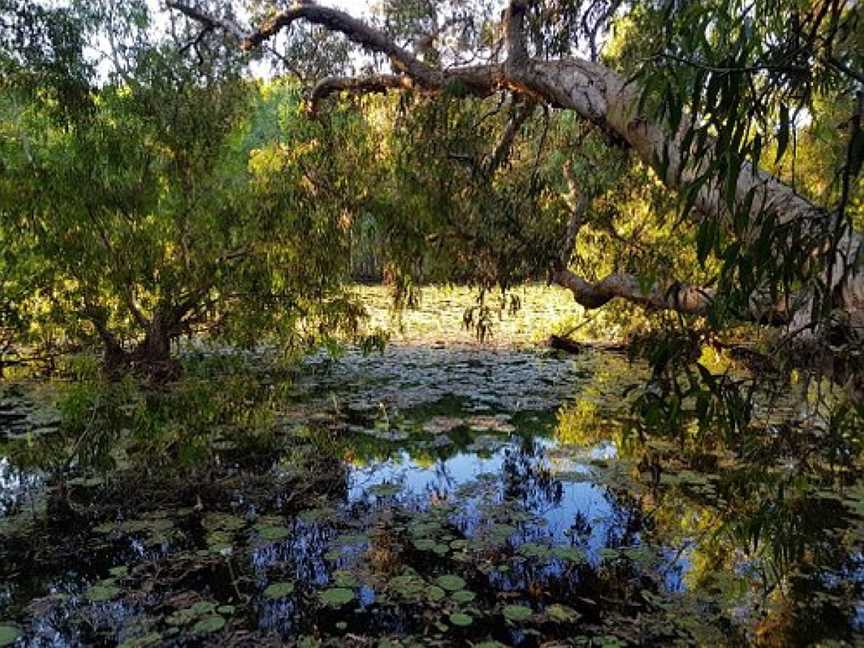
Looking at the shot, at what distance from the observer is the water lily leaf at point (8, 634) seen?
2783mm

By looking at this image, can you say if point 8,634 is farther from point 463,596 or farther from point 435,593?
point 463,596

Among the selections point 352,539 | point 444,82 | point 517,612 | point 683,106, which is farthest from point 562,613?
point 444,82

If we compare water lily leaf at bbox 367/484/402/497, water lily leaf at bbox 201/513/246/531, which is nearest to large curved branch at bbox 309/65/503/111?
water lily leaf at bbox 367/484/402/497

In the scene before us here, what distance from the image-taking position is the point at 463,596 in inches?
124

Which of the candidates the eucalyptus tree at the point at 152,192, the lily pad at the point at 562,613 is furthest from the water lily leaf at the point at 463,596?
the eucalyptus tree at the point at 152,192

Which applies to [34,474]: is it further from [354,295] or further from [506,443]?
[506,443]

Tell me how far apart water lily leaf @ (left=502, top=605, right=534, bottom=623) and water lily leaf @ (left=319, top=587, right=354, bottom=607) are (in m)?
0.73

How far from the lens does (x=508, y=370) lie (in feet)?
28.7

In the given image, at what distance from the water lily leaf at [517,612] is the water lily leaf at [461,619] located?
170 millimetres

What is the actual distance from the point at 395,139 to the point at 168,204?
2325mm

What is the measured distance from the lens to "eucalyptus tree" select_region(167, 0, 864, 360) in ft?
3.82

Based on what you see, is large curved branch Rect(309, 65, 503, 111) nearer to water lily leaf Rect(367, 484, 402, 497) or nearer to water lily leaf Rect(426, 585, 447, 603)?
water lily leaf Rect(426, 585, 447, 603)

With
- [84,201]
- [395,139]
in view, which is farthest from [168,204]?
[395,139]

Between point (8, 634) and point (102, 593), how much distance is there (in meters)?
0.40
